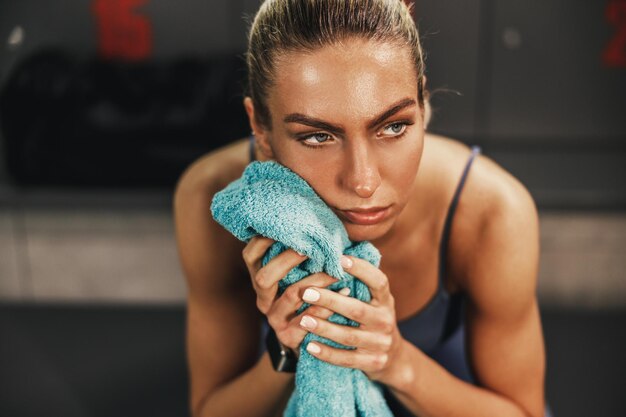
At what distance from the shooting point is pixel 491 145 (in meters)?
2.12

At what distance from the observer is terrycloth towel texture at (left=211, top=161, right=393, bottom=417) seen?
536 millimetres

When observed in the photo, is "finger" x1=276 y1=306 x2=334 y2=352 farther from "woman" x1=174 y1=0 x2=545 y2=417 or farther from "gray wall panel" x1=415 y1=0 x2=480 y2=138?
"gray wall panel" x1=415 y1=0 x2=480 y2=138

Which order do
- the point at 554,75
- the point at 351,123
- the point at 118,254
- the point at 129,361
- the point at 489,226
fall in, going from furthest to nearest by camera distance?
the point at 554,75, the point at 118,254, the point at 129,361, the point at 489,226, the point at 351,123

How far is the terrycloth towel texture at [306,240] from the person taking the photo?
21.1 inches

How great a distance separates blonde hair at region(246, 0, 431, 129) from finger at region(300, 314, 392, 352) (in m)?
0.21

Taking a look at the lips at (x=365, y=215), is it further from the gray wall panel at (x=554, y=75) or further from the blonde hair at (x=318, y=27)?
the gray wall panel at (x=554, y=75)

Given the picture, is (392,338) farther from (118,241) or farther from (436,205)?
(118,241)

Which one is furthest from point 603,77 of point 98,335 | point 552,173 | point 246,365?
point 98,335

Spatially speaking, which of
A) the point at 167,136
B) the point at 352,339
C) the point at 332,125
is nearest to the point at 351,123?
the point at 332,125

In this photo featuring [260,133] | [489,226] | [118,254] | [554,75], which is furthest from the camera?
[554,75]

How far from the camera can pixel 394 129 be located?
56cm

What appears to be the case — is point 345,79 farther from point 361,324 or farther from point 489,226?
point 489,226

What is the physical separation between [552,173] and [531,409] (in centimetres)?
132

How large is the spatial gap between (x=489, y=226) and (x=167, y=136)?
154 centimetres
